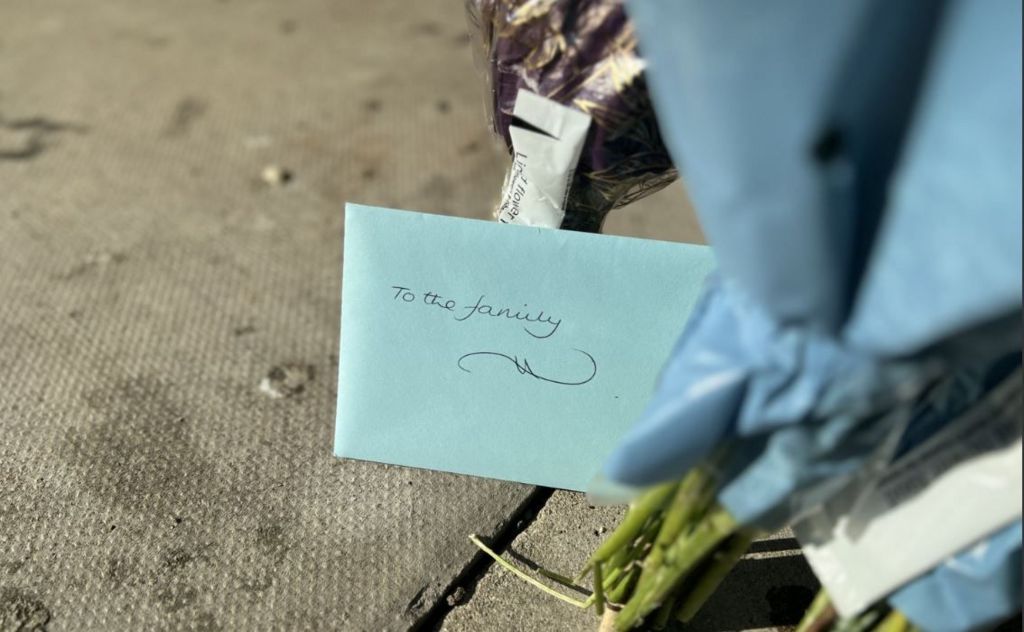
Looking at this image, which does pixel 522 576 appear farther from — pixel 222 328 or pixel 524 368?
pixel 222 328

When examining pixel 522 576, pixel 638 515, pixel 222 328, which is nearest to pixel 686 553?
pixel 638 515

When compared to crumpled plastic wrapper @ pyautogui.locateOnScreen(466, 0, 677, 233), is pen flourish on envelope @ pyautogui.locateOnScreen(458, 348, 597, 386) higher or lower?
lower

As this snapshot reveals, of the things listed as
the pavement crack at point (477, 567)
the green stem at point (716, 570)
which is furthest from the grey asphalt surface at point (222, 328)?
the green stem at point (716, 570)

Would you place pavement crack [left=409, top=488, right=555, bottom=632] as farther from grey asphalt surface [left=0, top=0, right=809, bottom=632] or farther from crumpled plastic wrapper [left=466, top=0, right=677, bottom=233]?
crumpled plastic wrapper [left=466, top=0, right=677, bottom=233]

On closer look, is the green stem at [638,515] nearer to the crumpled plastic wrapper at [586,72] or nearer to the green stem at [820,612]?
the green stem at [820,612]

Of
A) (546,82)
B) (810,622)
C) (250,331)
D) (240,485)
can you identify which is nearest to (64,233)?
(250,331)

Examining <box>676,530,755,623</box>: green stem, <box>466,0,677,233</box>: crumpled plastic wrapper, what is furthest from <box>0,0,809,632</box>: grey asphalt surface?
<box>466,0,677,233</box>: crumpled plastic wrapper
